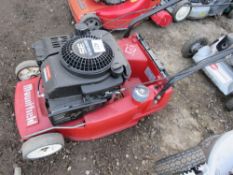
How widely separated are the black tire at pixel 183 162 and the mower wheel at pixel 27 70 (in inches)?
45.6

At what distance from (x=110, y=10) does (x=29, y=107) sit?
1.21 meters

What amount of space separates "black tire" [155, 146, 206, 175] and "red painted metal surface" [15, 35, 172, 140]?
416 millimetres

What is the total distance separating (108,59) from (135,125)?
75 cm

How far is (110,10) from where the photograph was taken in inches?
105

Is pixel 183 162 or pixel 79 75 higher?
pixel 79 75

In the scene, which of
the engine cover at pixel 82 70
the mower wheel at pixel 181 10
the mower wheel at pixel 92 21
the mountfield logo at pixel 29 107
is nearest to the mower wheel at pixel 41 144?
the mountfield logo at pixel 29 107

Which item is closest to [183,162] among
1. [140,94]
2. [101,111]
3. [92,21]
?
[140,94]

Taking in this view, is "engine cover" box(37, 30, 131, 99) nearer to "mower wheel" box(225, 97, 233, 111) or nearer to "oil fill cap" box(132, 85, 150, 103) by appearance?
"oil fill cap" box(132, 85, 150, 103)

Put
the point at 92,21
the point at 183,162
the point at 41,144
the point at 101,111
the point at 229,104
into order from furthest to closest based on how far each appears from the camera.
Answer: the point at 92,21, the point at 229,104, the point at 101,111, the point at 41,144, the point at 183,162

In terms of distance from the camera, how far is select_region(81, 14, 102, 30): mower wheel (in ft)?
8.44

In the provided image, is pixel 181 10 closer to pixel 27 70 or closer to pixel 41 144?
pixel 27 70

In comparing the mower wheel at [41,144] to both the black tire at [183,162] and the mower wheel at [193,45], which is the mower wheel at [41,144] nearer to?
the black tire at [183,162]

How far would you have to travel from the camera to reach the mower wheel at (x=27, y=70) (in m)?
2.19

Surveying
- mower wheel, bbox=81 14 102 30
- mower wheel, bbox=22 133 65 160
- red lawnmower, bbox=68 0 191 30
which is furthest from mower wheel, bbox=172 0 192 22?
mower wheel, bbox=22 133 65 160
